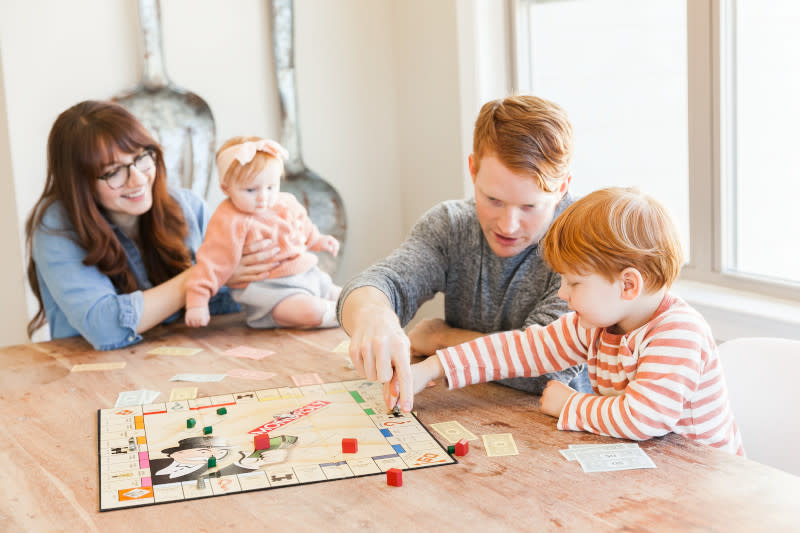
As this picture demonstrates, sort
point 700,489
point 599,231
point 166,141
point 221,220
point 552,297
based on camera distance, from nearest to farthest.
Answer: point 700,489, point 599,231, point 552,297, point 221,220, point 166,141

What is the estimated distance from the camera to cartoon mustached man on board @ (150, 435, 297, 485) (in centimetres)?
115

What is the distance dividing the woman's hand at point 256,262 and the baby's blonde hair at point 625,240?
995mm

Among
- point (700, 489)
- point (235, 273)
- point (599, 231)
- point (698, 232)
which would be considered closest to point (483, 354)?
point (599, 231)

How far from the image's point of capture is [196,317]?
6.51 ft

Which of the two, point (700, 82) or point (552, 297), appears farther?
point (700, 82)

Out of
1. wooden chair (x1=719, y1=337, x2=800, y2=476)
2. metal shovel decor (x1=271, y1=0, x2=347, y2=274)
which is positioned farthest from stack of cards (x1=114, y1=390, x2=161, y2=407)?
metal shovel decor (x1=271, y1=0, x2=347, y2=274)

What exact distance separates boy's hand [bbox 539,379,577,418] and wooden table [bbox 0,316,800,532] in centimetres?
2

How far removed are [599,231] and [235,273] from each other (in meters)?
1.11

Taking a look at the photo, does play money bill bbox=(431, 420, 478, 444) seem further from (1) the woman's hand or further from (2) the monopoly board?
(1) the woman's hand

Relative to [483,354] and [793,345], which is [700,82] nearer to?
[793,345]

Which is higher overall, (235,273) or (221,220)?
(221,220)

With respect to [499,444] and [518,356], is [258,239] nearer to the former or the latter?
[518,356]

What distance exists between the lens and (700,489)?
105 cm

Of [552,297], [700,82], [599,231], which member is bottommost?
[552,297]
